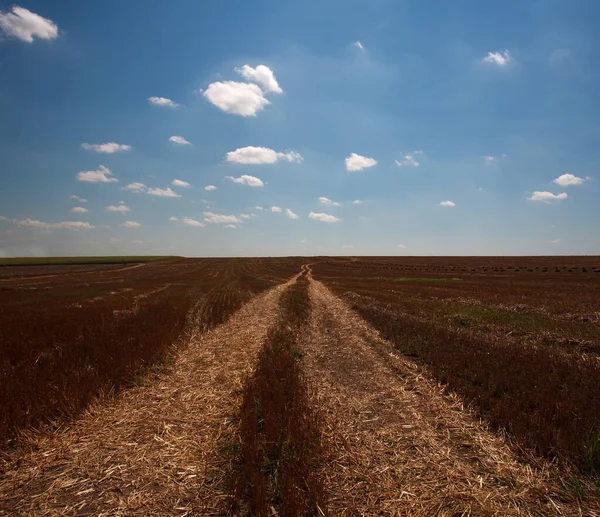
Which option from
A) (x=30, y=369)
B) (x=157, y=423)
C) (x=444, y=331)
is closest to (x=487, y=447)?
(x=157, y=423)

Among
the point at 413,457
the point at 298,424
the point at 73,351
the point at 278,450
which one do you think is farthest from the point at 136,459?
the point at 73,351

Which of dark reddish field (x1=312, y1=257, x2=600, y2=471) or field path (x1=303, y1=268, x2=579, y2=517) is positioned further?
dark reddish field (x1=312, y1=257, x2=600, y2=471)

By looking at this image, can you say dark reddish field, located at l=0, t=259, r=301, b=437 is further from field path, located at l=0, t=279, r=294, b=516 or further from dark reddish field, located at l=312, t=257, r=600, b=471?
dark reddish field, located at l=312, t=257, r=600, b=471

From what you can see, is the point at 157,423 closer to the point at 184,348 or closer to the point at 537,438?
the point at 184,348

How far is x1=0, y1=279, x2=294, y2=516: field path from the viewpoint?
410 cm

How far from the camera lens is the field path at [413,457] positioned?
4.03m

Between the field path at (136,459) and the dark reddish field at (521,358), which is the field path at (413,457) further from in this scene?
the field path at (136,459)

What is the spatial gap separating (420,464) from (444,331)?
962cm

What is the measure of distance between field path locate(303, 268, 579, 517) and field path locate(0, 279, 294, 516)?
1.90 meters

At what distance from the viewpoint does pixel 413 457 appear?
5.01 m

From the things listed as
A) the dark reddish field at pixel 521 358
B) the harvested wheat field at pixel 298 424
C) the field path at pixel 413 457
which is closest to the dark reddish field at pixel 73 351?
the harvested wheat field at pixel 298 424

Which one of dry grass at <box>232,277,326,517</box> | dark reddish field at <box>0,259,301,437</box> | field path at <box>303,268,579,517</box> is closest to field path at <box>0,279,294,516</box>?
dry grass at <box>232,277,326,517</box>

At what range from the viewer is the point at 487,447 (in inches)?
206

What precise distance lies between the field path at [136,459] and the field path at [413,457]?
1.90 m
